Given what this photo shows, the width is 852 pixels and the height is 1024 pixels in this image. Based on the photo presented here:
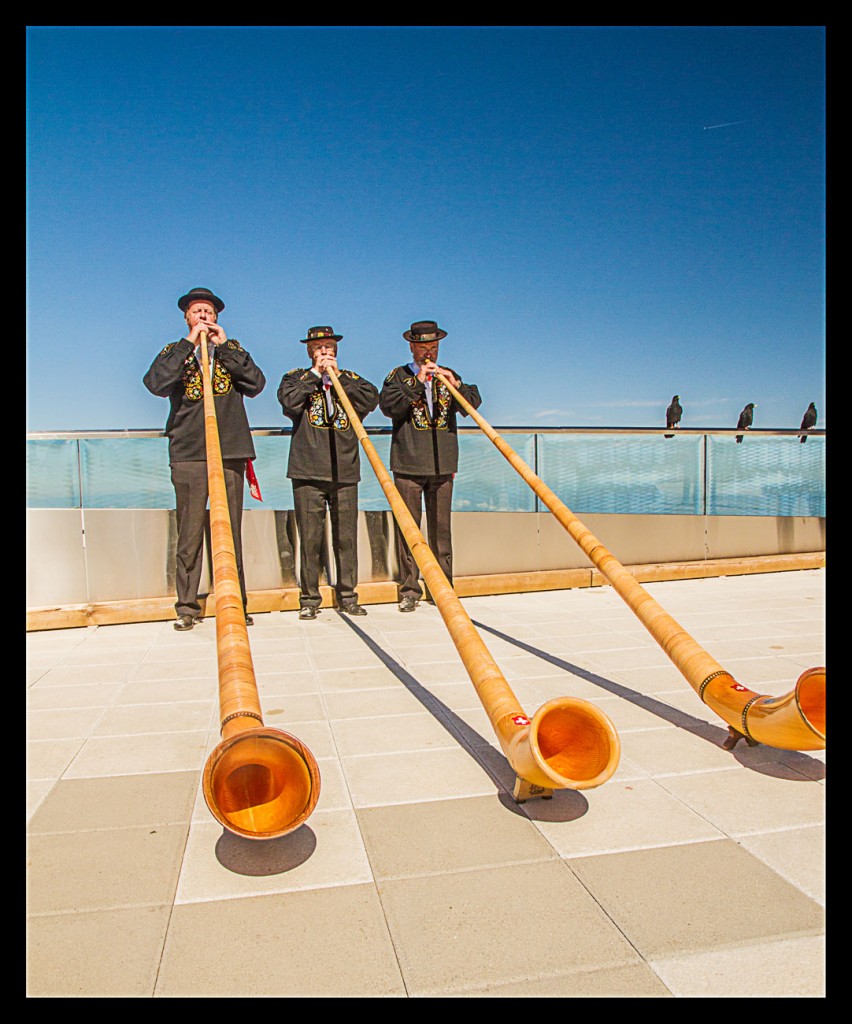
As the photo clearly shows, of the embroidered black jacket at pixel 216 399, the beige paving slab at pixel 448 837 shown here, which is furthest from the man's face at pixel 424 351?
the beige paving slab at pixel 448 837

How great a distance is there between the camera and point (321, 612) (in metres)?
5.05

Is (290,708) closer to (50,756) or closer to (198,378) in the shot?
(50,756)

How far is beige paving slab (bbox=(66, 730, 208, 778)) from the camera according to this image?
7.75 feet

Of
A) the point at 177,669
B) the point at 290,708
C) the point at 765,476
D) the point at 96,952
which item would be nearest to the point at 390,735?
the point at 290,708

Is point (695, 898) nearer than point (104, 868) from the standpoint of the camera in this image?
Yes

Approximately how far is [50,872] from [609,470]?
209 inches

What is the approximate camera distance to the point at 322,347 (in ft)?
15.6

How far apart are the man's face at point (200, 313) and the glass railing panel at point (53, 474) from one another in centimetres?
127

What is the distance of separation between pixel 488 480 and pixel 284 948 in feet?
15.6

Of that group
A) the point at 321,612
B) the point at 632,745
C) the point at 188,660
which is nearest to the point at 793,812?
the point at 632,745

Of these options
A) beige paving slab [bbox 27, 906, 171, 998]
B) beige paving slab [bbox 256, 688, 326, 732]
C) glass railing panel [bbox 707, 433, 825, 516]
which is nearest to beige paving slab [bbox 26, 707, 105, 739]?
beige paving slab [bbox 256, 688, 326, 732]

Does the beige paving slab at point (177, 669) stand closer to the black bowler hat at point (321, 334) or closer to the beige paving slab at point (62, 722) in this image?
the beige paving slab at point (62, 722)

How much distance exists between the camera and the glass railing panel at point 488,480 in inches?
234
